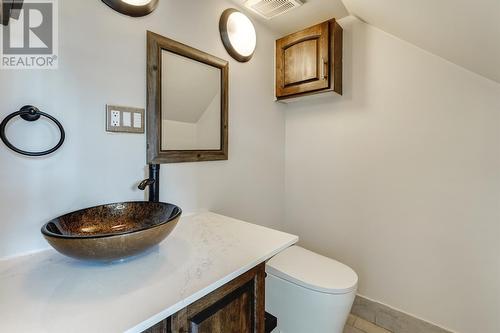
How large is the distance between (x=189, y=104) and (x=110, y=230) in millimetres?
781

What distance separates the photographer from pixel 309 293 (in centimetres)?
122

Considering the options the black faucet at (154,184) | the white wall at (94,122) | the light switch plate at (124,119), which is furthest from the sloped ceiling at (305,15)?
the black faucet at (154,184)

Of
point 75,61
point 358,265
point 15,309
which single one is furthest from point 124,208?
point 358,265

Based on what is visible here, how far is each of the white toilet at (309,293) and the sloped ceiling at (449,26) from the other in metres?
1.26

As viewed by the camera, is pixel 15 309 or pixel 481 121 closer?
pixel 15 309

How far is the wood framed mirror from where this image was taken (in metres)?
1.16

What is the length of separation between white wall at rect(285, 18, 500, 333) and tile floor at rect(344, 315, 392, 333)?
0.18m

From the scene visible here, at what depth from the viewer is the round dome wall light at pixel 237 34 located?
1.49m

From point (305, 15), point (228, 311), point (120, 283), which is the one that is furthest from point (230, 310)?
point (305, 15)

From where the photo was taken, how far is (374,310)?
5.25ft

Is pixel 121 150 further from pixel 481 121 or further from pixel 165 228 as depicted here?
pixel 481 121

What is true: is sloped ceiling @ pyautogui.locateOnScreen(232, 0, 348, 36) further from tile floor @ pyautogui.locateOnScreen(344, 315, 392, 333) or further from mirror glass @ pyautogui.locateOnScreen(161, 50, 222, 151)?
tile floor @ pyautogui.locateOnScreen(344, 315, 392, 333)

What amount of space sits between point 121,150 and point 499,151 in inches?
75.3

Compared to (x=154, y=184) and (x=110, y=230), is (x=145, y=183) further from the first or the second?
(x=110, y=230)
